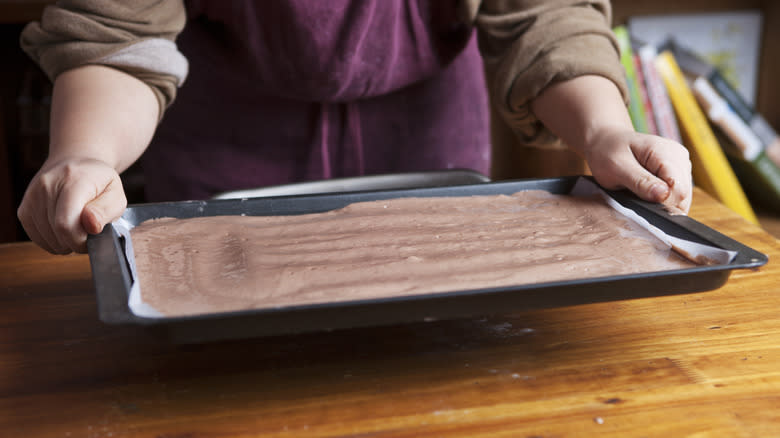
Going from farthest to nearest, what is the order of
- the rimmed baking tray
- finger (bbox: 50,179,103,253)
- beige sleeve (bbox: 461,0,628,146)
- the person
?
1. beige sleeve (bbox: 461,0,628,146)
2. the person
3. finger (bbox: 50,179,103,253)
4. the rimmed baking tray

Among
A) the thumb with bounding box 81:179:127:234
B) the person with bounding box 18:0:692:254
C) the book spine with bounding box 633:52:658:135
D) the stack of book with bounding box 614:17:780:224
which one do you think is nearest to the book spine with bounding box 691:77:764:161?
the stack of book with bounding box 614:17:780:224

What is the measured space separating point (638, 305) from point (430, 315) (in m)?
0.25

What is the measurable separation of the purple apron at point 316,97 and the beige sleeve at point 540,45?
97 millimetres

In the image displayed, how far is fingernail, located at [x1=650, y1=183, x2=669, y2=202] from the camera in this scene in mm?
637

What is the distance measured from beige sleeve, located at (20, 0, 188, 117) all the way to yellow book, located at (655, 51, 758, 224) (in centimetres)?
120

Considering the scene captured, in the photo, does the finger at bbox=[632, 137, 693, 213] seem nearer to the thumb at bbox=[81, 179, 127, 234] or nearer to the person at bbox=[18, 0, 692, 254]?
the person at bbox=[18, 0, 692, 254]

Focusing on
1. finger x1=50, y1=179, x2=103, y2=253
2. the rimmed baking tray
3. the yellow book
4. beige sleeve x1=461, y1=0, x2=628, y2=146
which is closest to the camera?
the rimmed baking tray

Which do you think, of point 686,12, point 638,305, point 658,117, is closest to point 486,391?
point 638,305

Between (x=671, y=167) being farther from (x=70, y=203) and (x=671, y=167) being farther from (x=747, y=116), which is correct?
(x=747, y=116)

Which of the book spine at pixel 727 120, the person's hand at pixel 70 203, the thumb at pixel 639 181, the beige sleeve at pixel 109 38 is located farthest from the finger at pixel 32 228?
the book spine at pixel 727 120

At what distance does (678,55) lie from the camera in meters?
1.67

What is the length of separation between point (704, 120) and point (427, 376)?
134 centimetres

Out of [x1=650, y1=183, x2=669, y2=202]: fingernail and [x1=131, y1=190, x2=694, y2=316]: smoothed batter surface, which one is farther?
[x1=650, y1=183, x2=669, y2=202]: fingernail

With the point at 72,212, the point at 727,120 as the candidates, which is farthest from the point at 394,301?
the point at 727,120
